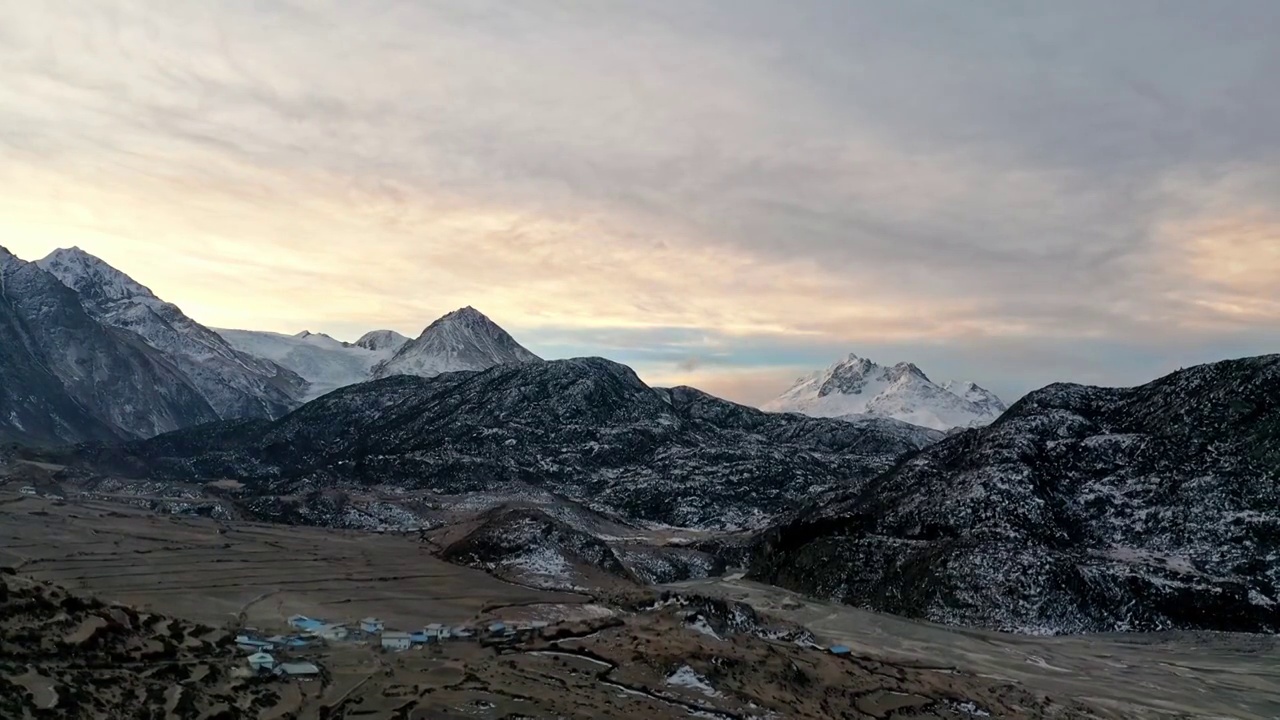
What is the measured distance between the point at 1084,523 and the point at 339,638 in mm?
80468

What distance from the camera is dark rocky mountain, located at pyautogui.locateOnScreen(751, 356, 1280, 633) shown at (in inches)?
3063

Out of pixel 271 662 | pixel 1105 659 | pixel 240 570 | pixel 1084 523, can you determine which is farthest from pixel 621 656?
pixel 1084 523

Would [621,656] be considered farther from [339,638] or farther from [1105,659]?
[1105,659]

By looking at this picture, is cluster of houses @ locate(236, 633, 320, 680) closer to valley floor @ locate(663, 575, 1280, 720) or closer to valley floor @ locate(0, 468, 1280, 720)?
valley floor @ locate(0, 468, 1280, 720)

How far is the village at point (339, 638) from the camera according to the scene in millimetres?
43594

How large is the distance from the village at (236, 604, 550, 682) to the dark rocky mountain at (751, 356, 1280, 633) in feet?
146

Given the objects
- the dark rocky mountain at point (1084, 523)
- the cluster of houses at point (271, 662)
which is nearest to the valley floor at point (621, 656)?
the cluster of houses at point (271, 662)

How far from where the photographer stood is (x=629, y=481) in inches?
6978

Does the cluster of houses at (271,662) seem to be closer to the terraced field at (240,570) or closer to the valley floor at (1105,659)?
the terraced field at (240,570)

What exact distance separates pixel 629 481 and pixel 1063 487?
96.9 m

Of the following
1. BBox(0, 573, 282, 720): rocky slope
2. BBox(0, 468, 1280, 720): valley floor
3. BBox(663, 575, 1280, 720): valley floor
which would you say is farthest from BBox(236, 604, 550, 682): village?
BBox(663, 575, 1280, 720): valley floor

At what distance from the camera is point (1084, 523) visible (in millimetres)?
91688

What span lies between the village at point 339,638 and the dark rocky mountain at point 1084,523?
44.7 m

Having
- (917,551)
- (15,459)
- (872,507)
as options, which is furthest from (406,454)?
(917,551)
